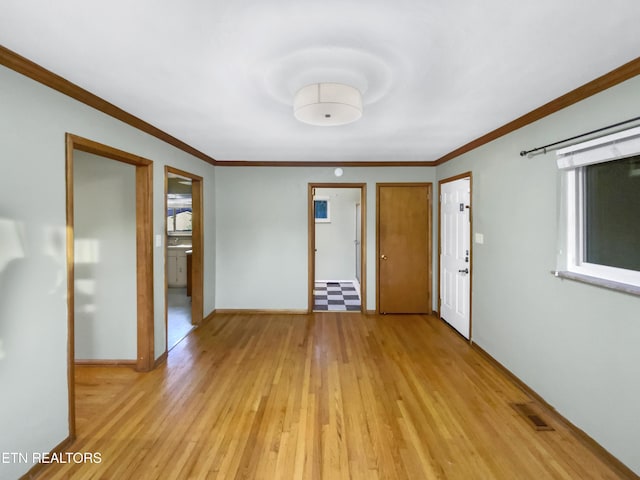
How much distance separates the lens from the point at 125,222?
298cm

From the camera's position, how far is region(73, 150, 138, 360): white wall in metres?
2.97

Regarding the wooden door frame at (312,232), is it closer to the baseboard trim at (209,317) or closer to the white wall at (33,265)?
the baseboard trim at (209,317)

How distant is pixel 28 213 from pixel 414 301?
14.6 feet

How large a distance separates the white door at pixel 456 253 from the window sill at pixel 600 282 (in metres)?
1.46

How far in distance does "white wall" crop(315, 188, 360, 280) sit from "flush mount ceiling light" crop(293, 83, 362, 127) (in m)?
4.98

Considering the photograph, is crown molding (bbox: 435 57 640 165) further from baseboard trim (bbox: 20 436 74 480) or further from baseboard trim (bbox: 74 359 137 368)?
baseboard trim (bbox: 74 359 137 368)

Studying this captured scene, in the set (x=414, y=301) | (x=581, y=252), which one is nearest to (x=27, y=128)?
(x=581, y=252)

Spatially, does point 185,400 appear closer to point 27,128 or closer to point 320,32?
point 27,128

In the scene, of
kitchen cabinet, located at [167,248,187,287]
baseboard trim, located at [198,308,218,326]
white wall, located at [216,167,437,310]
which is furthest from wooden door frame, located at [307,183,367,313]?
kitchen cabinet, located at [167,248,187,287]

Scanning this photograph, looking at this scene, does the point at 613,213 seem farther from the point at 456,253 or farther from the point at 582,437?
the point at 456,253

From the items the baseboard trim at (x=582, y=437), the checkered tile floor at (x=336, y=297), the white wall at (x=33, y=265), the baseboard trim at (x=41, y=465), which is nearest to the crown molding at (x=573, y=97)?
the baseboard trim at (x=582, y=437)

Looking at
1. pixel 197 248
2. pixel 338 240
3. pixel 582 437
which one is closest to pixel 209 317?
pixel 197 248

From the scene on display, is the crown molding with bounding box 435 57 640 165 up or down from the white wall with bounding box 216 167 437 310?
up

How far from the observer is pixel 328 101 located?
74.1 inches
